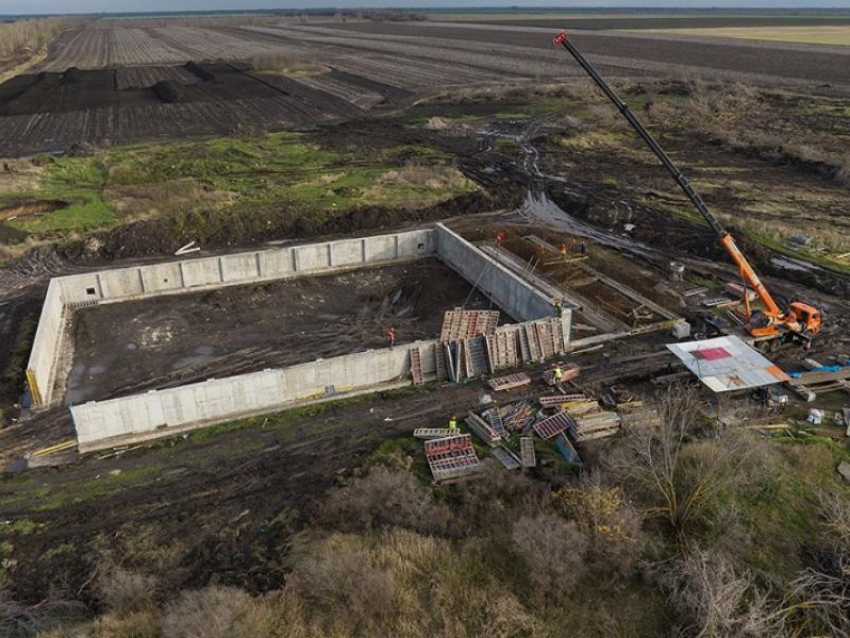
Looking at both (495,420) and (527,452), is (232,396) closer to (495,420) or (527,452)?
(495,420)

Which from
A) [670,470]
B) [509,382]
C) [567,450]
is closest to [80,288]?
[509,382]

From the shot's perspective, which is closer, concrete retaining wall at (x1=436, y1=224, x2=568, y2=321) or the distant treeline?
concrete retaining wall at (x1=436, y1=224, x2=568, y2=321)

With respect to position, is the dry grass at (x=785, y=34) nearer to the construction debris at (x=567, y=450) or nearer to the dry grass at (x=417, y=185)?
the dry grass at (x=417, y=185)

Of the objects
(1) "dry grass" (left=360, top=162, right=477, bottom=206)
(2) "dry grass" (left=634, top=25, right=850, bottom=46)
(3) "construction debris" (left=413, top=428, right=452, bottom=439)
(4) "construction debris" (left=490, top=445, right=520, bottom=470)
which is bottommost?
(4) "construction debris" (left=490, top=445, right=520, bottom=470)

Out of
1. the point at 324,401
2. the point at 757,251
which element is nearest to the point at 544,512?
the point at 324,401

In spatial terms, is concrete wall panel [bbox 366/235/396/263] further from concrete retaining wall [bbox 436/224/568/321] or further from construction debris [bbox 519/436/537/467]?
construction debris [bbox 519/436/537/467]

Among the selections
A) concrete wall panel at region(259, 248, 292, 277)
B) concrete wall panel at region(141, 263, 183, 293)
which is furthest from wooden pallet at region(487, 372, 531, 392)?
concrete wall panel at region(141, 263, 183, 293)

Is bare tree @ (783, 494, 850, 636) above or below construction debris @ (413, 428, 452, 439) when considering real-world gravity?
above
